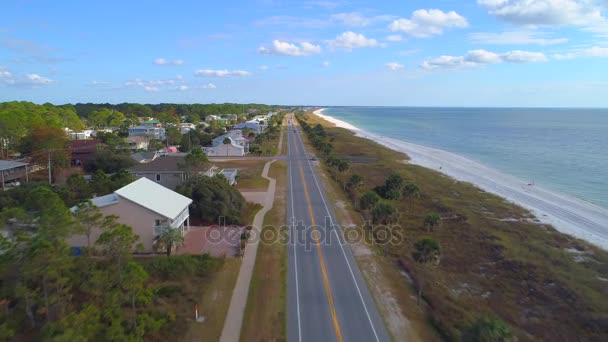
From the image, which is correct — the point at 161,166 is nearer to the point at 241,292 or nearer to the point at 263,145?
the point at 241,292

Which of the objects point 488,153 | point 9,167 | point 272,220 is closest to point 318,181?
point 272,220

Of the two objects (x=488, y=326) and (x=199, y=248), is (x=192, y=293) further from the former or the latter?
(x=488, y=326)

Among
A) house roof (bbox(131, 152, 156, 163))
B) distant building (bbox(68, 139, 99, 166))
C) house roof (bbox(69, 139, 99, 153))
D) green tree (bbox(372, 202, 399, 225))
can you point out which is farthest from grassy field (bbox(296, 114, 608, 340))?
house roof (bbox(69, 139, 99, 153))

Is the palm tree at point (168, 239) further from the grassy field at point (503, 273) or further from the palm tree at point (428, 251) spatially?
the palm tree at point (428, 251)

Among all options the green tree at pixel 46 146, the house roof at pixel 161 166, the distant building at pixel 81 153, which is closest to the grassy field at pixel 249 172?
the house roof at pixel 161 166

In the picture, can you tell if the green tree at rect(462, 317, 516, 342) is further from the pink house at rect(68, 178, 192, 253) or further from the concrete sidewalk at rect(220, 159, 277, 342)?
the pink house at rect(68, 178, 192, 253)

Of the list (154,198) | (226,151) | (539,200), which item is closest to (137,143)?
(226,151)
